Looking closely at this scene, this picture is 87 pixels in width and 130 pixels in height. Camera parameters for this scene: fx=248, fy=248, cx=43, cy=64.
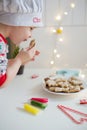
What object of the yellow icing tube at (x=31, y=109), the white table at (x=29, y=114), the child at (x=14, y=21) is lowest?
the white table at (x=29, y=114)

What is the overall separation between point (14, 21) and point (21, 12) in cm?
4

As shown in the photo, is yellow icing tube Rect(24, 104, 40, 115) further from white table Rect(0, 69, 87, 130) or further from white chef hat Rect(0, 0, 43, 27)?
white chef hat Rect(0, 0, 43, 27)

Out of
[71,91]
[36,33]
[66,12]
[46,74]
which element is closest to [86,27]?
[66,12]

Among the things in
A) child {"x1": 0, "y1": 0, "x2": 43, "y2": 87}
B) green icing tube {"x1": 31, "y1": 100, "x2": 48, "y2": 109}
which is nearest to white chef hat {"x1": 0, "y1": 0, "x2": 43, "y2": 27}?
child {"x1": 0, "y1": 0, "x2": 43, "y2": 87}

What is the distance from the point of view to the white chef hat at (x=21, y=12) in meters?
0.72

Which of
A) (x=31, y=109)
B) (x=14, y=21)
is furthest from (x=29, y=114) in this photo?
(x=14, y=21)

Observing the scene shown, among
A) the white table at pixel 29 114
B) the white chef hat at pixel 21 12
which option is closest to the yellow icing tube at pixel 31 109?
the white table at pixel 29 114

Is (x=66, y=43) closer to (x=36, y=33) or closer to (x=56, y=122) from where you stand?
(x=36, y=33)

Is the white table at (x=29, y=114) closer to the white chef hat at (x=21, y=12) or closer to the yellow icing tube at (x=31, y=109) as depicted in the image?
the yellow icing tube at (x=31, y=109)

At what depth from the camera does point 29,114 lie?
769mm

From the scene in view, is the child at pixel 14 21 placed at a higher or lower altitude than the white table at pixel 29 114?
higher

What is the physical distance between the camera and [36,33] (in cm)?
139

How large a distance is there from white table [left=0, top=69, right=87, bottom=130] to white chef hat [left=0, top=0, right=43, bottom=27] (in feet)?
0.90

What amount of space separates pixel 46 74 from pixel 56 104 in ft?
1.14
